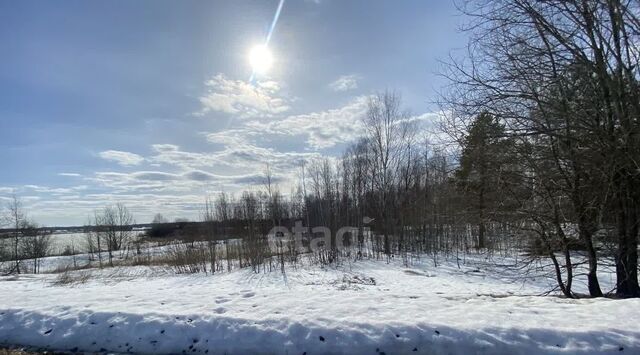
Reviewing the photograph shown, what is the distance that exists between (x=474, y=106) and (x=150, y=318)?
25.4ft

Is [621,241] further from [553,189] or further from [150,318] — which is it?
[150,318]

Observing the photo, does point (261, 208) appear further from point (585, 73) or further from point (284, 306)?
point (585, 73)

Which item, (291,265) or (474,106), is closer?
(474,106)

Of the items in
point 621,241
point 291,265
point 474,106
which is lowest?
point 291,265

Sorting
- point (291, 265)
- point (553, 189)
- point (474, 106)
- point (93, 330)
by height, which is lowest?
point (291, 265)

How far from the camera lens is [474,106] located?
8125 mm

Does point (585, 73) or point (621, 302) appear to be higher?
point (585, 73)

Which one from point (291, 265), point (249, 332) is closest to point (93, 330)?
point (249, 332)

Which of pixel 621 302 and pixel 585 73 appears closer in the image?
pixel 621 302

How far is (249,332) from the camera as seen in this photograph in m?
5.00

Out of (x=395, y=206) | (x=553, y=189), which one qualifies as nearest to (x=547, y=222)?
(x=553, y=189)

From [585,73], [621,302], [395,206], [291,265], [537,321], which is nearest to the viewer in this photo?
[537,321]

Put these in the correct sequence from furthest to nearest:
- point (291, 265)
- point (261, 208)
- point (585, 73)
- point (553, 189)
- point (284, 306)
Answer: point (261, 208), point (291, 265), point (553, 189), point (585, 73), point (284, 306)

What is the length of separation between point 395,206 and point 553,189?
53.6 ft
